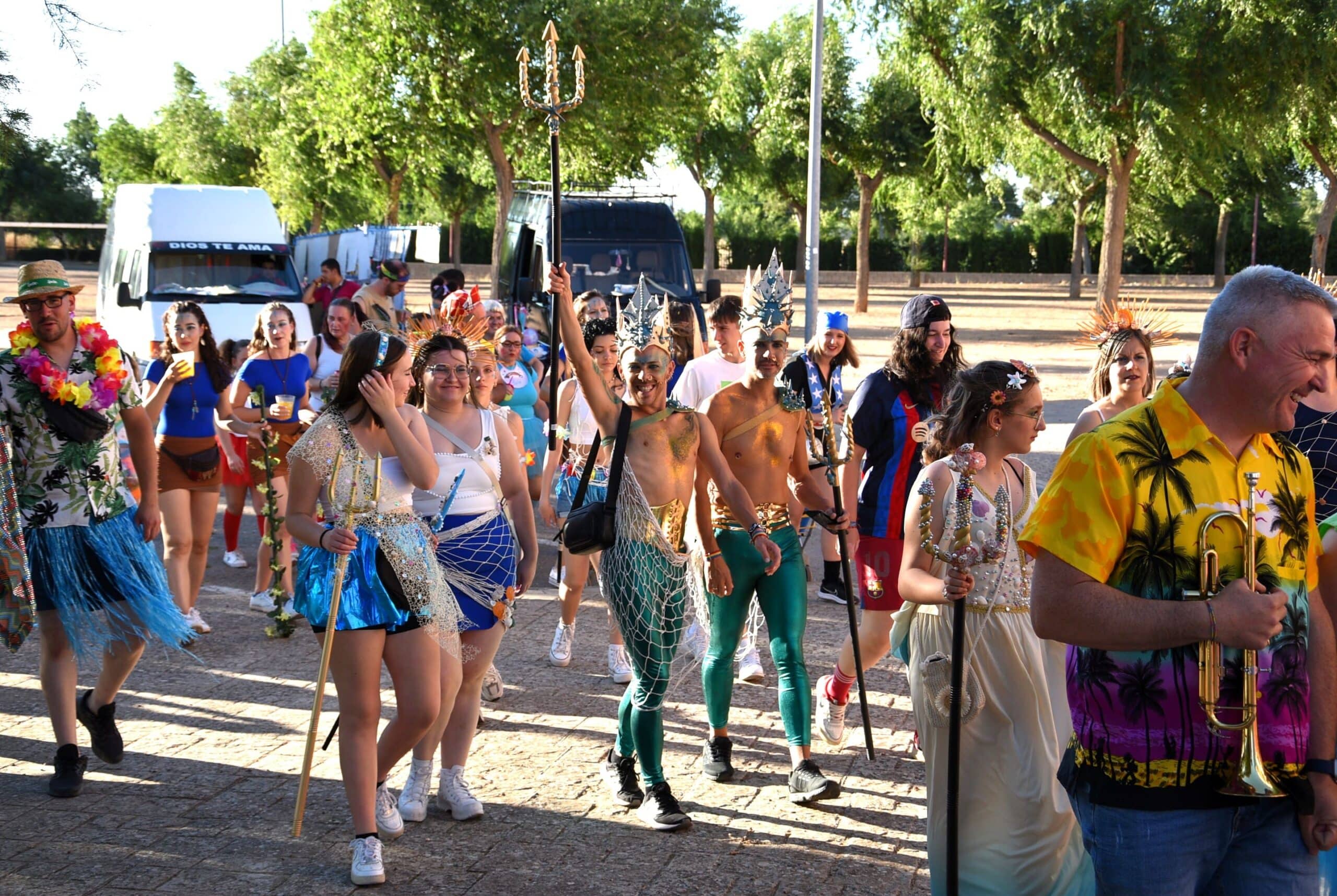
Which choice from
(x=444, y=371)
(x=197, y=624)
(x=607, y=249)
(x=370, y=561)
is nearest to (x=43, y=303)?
(x=444, y=371)

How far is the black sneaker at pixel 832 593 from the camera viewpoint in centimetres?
884

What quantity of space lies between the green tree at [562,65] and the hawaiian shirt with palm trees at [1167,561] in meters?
20.5

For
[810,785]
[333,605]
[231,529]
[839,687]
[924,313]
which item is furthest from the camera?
[231,529]

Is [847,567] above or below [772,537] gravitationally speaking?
below

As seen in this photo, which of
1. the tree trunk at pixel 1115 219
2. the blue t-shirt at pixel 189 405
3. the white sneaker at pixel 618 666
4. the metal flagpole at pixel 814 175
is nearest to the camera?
the white sneaker at pixel 618 666

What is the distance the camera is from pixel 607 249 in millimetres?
17422

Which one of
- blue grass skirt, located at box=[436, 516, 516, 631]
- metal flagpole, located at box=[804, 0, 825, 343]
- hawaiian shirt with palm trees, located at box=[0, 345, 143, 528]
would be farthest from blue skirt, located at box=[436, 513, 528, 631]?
metal flagpole, located at box=[804, 0, 825, 343]

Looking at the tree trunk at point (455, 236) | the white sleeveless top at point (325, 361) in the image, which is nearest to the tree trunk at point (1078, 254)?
the tree trunk at point (455, 236)

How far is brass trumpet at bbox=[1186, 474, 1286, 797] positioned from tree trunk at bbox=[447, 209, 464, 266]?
50.1m

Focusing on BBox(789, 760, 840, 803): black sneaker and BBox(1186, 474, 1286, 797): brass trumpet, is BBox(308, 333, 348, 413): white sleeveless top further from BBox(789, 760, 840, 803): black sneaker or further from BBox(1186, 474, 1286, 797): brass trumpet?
BBox(1186, 474, 1286, 797): brass trumpet

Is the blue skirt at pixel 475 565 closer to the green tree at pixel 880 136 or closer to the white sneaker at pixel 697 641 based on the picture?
the white sneaker at pixel 697 641

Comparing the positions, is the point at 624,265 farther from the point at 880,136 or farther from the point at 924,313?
the point at 880,136

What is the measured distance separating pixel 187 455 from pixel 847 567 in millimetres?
4090

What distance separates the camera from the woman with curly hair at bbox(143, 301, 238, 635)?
7.77 meters
